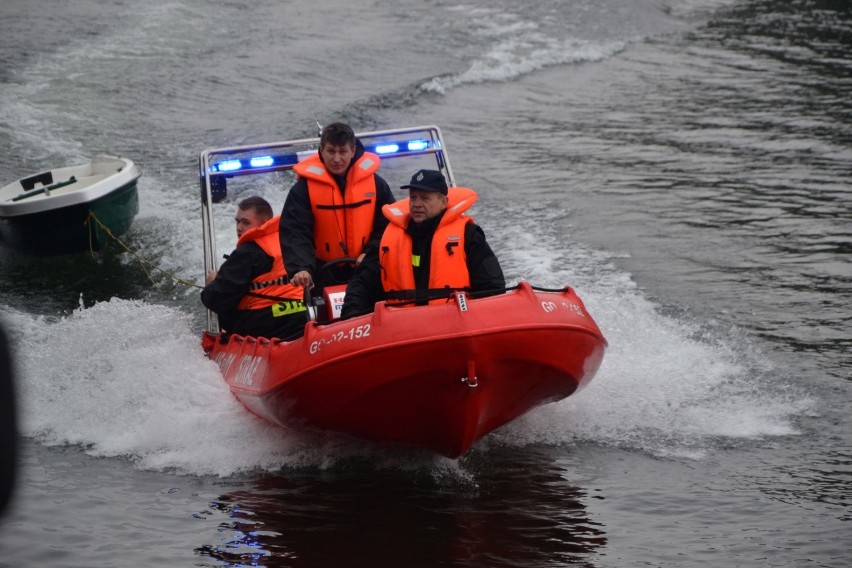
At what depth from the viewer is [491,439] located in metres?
5.64

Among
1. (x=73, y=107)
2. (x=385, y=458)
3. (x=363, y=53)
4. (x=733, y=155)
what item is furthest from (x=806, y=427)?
(x=363, y=53)

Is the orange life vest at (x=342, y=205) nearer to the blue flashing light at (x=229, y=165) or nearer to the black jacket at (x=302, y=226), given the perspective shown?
the black jacket at (x=302, y=226)

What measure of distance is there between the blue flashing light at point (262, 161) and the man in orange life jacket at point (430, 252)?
1.57 m

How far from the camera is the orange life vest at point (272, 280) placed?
19.6ft

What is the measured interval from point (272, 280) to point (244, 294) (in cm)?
17

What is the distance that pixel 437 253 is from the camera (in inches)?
202

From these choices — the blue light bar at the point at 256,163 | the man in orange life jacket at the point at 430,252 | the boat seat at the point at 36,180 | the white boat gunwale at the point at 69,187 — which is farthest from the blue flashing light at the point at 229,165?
the boat seat at the point at 36,180

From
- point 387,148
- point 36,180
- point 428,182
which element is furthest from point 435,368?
point 36,180

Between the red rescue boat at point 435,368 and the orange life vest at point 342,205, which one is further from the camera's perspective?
the orange life vest at point 342,205

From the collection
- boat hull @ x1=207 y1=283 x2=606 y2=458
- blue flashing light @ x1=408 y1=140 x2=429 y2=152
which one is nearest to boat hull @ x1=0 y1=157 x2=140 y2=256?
blue flashing light @ x1=408 y1=140 x2=429 y2=152

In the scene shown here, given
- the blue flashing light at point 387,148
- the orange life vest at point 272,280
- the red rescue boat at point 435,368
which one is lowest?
the red rescue boat at point 435,368

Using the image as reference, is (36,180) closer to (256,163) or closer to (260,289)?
(256,163)

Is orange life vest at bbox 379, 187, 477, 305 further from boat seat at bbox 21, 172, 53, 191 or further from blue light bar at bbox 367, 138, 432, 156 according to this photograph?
boat seat at bbox 21, 172, 53, 191

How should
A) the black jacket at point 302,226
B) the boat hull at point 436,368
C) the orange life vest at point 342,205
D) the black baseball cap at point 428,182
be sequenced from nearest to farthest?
the boat hull at point 436,368 < the black baseball cap at point 428,182 < the black jacket at point 302,226 < the orange life vest at point 342,205
